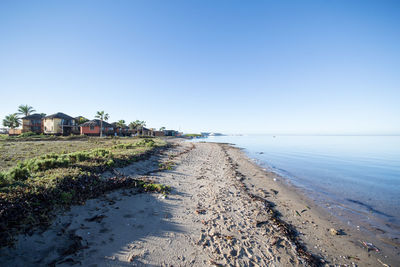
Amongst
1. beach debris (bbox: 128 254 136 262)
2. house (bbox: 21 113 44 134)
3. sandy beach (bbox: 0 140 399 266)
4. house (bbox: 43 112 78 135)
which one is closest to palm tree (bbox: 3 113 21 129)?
house (bbox: 21 113 44 134)

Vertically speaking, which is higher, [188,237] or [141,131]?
[141,131]

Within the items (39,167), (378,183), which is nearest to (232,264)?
(39,167)

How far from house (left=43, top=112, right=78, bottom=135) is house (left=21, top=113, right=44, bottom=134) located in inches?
146

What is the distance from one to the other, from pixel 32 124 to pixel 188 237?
76779mm

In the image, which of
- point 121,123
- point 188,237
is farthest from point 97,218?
point 121,123

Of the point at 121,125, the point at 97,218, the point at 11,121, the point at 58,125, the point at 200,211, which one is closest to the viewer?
the point at 97,218

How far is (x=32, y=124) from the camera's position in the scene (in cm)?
5506

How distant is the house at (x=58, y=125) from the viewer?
51500 millimetres

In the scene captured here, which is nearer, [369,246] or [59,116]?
[369,246]

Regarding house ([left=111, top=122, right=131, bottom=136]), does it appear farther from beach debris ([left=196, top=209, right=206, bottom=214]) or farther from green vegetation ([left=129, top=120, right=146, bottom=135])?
beach debris ([left=196, top=209, right=206, bottom=214])

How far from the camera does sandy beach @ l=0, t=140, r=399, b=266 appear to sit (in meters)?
3.70

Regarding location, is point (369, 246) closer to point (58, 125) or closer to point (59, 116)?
point (58, 125)

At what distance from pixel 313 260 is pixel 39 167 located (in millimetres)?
11536

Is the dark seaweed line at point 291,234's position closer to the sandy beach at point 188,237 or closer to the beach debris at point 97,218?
the sandy beach at point 188,237
